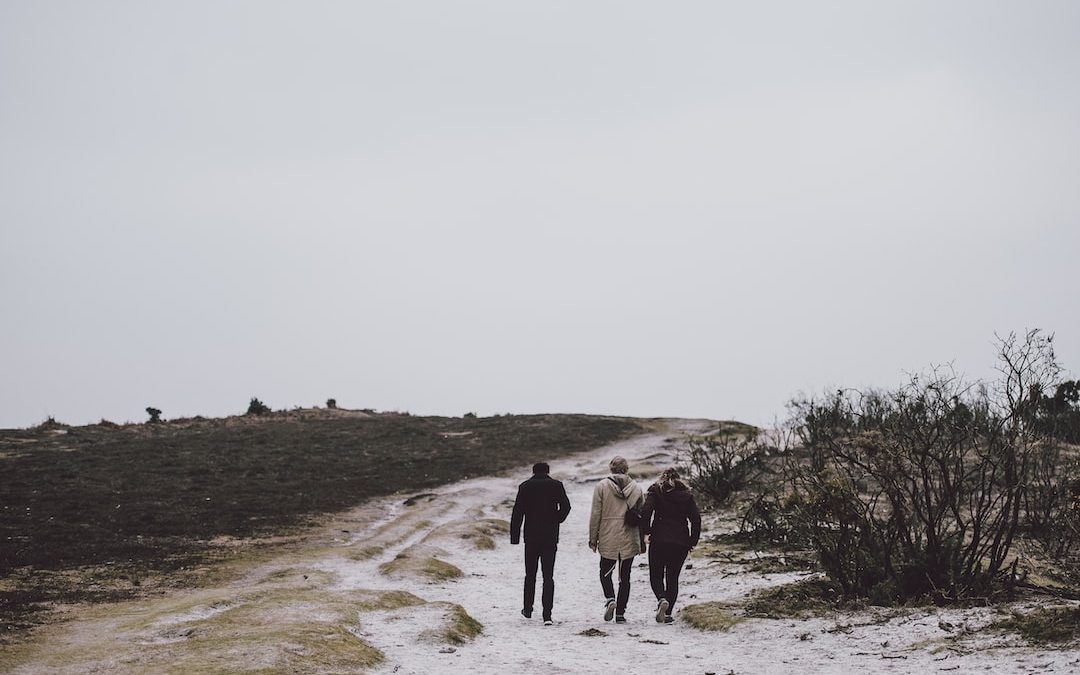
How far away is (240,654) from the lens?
8.65 m

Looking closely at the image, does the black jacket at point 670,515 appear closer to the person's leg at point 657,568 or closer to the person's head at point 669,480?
the person's head at point 669,480

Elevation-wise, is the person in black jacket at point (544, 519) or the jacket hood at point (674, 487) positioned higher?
the jacket hood at point (674, 487)

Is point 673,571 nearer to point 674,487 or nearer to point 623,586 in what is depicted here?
point 623,586

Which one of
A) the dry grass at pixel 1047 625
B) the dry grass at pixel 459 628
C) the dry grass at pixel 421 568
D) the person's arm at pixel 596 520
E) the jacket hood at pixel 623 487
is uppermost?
the jacket hood at pixel 623 487

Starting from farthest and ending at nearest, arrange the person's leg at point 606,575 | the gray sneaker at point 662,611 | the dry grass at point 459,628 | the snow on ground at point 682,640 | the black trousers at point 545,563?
the person's leg at point 606,575
the black trousers at point 545,563
the gray sneaker at point 662,611
the dry grass at point 459,628
the snow on ground at point 682,640

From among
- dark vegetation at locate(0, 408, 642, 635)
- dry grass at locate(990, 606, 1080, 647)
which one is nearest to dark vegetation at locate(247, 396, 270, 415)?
dark vegetation at locate(0, 408, 642, 635)

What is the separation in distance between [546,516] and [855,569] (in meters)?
4.13

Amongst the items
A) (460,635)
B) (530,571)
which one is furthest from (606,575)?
(460,635)

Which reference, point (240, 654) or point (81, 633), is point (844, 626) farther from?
point (81, 633)

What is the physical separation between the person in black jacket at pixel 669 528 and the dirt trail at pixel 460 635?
1.79 ft

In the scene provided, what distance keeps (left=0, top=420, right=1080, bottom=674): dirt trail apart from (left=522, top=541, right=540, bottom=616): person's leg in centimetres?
31

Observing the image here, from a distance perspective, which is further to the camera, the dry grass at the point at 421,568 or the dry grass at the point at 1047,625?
the dry grass at the point at 421,568

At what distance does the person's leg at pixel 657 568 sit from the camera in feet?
37.7

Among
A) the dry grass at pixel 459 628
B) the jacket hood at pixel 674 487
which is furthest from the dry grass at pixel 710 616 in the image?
the dry grass at pixel 459 628
